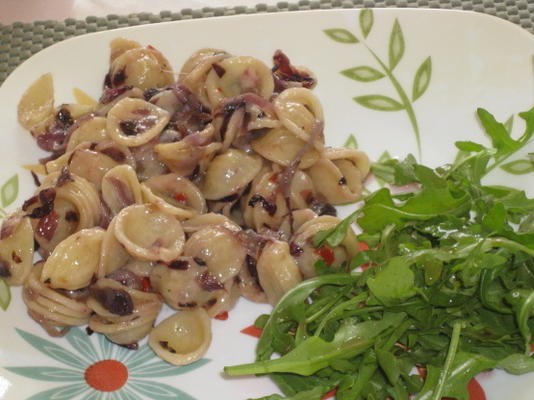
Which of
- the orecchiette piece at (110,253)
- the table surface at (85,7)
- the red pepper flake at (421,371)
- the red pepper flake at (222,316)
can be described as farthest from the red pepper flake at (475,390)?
the table surface at (85,7)

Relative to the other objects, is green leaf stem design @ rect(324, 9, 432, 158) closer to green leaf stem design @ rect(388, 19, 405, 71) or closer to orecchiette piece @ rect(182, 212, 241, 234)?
green leaf stem design @ rect(388, 19, 405, 71)

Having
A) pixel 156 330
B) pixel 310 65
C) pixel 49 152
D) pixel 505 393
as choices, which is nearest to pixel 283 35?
pixel 310 65

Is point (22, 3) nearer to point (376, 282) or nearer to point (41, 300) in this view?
point (41, 300)

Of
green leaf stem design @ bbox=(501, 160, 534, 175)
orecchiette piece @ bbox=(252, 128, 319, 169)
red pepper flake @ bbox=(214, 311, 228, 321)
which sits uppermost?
orecchiette piece @ bbox=(252, 128, 319, 169)

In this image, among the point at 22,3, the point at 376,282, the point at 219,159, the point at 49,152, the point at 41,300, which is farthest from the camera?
the point at 22,3

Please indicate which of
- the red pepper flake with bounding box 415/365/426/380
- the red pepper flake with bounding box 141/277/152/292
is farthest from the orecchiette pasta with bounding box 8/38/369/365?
the red pepper flake with bounding box 415/365/426/380

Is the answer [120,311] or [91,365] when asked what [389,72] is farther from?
[91,365]

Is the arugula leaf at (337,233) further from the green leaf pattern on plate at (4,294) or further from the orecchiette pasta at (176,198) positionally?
the green leaf pattern on plate at (4,294)
